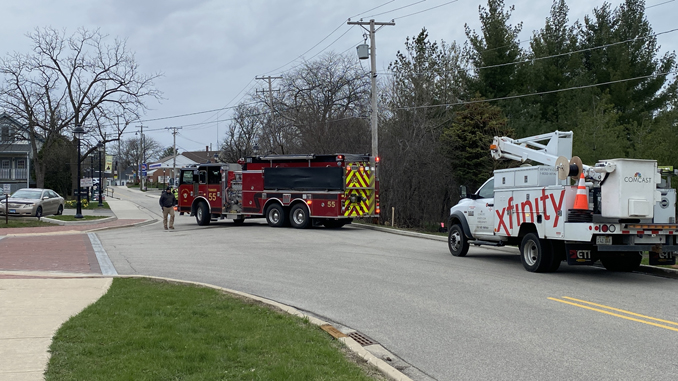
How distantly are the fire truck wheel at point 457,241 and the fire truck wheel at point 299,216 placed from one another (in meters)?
9.84

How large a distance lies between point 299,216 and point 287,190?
1192 millimetres

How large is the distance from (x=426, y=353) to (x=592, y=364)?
1652 millimetres

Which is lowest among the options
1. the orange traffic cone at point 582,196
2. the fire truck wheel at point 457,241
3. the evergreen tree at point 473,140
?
the fire truck wheel at point 457,241

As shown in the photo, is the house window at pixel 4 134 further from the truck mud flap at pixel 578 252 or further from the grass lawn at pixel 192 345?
the truck mud flap at pixel 578 252

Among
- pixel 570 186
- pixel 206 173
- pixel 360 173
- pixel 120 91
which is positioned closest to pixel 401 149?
pixel 360 173

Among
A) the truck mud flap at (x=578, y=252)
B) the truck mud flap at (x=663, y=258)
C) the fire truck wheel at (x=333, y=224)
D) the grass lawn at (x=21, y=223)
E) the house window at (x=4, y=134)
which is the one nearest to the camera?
the truck mud flap at (x=578, y=252)

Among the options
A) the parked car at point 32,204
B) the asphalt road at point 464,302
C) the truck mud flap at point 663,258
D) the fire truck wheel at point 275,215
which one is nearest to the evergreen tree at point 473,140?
the fire truck wheel at point 275,215

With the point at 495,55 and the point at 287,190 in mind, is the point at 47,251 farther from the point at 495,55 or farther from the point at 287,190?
the point at 495,55

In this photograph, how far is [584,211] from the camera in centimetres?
1127

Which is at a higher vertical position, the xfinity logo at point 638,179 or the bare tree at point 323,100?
the bare tree at point 323,100

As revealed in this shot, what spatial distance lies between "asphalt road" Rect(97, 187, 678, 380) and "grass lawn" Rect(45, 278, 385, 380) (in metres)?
0.91

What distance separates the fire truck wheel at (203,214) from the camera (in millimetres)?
27859

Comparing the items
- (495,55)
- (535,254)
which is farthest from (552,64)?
(535,254)

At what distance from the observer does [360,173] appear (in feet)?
81.3
